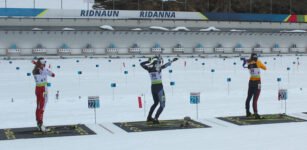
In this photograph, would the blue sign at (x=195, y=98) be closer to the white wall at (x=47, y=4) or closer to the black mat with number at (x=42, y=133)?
the black mat with number at (x=42, y=133)

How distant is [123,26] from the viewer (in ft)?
208

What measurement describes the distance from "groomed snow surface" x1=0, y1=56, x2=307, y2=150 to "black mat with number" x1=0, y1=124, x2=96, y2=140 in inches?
15.0

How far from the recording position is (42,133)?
12.8 m

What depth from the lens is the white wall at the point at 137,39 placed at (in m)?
59.6

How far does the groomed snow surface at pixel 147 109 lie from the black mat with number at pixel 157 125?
354 mm

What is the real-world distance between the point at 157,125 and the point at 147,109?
3.61m

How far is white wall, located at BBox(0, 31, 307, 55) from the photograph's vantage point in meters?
59.6

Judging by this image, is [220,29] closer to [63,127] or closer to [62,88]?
[62,88]

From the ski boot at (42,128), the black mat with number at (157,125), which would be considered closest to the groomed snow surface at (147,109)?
the black mat with number at (157,125)

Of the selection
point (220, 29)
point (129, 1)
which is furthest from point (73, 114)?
point (129, 1)

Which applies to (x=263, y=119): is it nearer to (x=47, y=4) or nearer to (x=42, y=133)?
(x=42, y=133)

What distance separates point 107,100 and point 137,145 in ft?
28.5

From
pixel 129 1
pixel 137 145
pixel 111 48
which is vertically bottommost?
pixel 137 145

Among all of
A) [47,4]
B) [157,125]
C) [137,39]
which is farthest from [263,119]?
[47,4]
